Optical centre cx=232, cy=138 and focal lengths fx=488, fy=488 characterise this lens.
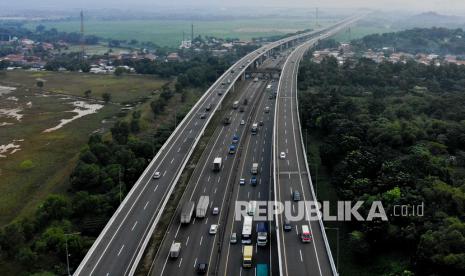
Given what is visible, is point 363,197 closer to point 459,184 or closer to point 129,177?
point 459,184

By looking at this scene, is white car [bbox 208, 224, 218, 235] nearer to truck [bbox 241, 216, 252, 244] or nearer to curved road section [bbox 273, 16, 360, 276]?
truck [bbox 241, 216, 252, 244]

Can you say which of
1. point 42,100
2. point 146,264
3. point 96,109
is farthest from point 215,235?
point 42,100

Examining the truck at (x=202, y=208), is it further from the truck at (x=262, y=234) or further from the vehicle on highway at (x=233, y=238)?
the truck at (x=262, y=234)

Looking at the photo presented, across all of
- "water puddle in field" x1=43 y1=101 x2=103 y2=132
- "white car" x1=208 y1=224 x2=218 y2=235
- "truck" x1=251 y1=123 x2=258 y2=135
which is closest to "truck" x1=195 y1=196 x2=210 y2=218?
"white car" x1=208 y1=224 x2=218 y2=235

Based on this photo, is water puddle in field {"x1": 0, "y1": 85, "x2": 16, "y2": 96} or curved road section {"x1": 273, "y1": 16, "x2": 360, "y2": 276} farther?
water puddle in field {"x1": 0, "y1": 85, "x2": 16, "y2": 96}

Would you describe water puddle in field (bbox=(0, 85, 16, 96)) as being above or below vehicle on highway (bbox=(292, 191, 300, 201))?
above

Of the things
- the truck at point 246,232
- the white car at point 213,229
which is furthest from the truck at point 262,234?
the white car at point 213,229

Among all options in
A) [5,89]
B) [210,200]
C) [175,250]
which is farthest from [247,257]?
[5,89]
